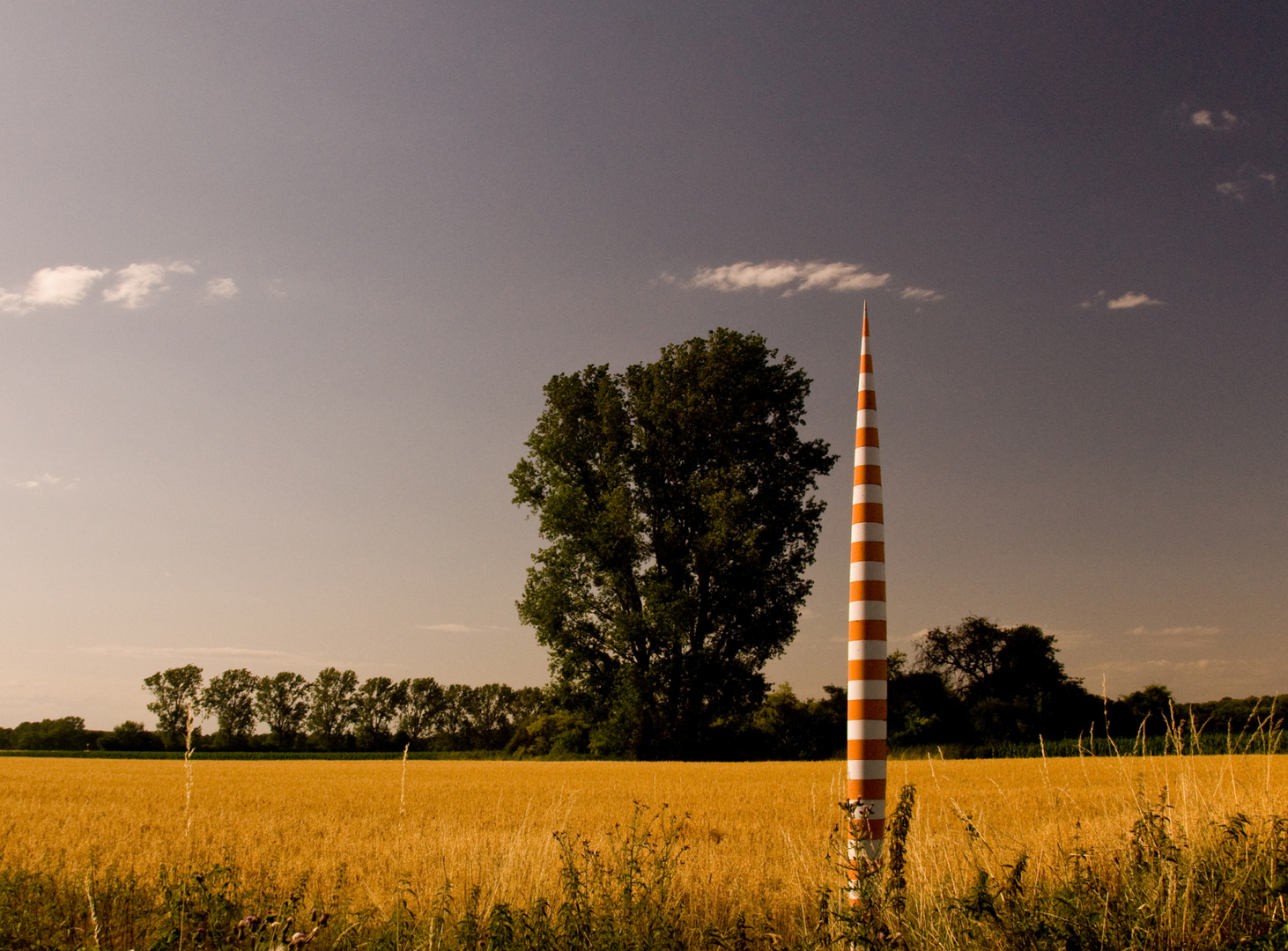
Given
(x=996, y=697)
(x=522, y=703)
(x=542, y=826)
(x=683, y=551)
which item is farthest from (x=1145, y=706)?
(x=522, y=703)

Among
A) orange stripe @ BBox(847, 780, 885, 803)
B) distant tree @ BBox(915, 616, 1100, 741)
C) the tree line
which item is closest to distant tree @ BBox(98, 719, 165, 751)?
the tree line

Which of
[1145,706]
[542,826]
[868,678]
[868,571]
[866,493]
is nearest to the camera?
[868,678]

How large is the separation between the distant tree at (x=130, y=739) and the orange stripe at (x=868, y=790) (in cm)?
7339

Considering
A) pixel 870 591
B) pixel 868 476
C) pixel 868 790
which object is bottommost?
pixel 868 790

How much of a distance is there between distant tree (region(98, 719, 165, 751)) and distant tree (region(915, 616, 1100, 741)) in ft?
185

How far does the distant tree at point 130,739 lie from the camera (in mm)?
65562

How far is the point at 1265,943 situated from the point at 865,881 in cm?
201

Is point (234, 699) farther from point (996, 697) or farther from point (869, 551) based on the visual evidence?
point (869, 551)

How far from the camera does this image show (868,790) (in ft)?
19.3

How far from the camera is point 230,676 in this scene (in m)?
87.5

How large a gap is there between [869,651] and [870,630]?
0.43 ft

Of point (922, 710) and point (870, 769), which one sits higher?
point (870, 769)

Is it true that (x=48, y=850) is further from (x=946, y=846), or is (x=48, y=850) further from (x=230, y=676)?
(x=230, y=676)

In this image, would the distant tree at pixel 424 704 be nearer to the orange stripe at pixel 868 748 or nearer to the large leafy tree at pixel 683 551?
the large leafy tree at pixel 683 551
